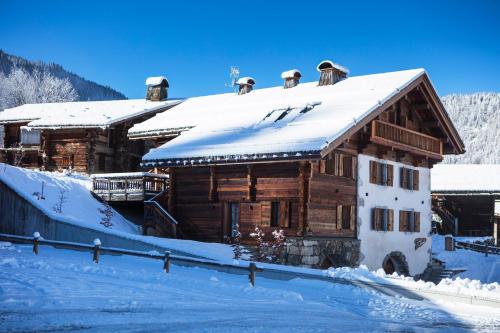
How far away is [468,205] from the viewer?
158 ft

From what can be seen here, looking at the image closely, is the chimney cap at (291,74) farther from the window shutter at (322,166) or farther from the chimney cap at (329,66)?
the window shutter at (322,166)

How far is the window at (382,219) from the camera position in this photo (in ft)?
89.1

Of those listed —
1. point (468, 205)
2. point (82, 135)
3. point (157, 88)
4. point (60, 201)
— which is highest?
point (157, 88)

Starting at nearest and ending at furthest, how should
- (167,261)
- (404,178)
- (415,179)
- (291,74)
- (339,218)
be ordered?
(167,261) → (339,218) → (404,178) → (415,179) → (291,74)

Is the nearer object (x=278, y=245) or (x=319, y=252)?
(x=278, y=245)

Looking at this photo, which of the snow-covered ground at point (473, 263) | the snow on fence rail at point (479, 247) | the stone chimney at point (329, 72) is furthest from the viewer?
the snow on fence rail at point (479, 247)

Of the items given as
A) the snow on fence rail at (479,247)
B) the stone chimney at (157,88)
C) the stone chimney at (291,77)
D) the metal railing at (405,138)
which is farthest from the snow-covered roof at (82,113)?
the snow on fence rail at (479,247)

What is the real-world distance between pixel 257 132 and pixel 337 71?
8839 mm

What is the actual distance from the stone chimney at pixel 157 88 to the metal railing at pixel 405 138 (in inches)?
764

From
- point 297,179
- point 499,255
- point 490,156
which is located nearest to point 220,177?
point 297,179

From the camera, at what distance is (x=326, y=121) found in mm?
24406

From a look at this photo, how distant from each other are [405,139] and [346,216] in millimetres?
5129

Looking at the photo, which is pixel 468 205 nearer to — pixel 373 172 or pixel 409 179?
pixel 409 179

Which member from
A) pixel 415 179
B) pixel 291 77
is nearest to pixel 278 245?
pixel 415 179
